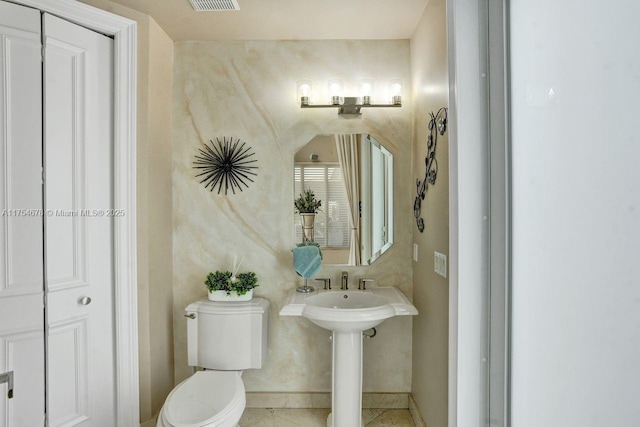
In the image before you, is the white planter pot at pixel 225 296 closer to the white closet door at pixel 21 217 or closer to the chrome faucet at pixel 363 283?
the chrome faucet at pixel 363 283

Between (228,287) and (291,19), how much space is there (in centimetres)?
170

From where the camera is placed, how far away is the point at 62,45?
1850mm

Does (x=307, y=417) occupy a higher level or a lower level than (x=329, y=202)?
lower

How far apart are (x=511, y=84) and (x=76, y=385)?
7.87ft

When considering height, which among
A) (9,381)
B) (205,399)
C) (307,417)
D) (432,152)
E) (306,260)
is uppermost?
(432,152)

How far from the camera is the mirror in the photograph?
2.50m

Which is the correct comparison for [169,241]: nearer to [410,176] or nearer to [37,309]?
[37,309]

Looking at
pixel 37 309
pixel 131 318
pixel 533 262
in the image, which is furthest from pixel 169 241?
pixel 533 262

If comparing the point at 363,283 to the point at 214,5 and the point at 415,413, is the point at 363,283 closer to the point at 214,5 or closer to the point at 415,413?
the point at 415,413

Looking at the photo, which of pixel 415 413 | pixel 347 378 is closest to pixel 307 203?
pixel 347 378

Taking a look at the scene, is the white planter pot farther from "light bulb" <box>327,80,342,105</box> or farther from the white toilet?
"light bulb" <box>327,80,342,105</box>

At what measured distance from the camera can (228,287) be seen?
2346mm

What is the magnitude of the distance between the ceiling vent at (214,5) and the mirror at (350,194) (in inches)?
36.2

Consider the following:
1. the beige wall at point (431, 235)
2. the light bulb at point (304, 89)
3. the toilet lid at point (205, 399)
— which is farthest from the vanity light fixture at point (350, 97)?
the toilet lid at point (205, 399)
